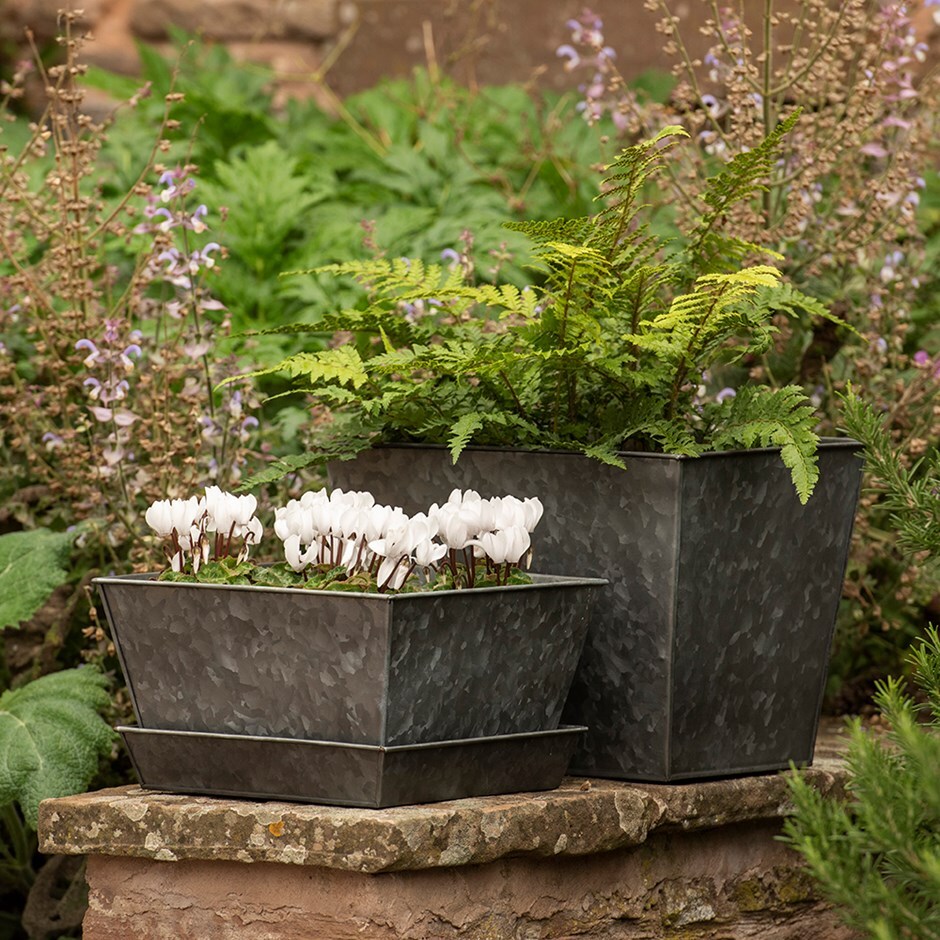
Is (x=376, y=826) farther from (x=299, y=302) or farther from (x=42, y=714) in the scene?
(x=299, y=302)

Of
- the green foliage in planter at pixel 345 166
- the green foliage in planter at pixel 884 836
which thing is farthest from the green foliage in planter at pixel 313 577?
the green foliage in planter at pixel 345 166

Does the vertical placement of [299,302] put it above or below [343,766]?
above

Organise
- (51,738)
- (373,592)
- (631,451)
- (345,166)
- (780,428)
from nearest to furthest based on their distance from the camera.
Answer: (373,592), (780,428), (631,451), (51,738), (345,166)

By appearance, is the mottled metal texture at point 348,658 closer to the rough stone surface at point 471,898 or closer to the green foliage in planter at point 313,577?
the green foliage in planter at point 313,577

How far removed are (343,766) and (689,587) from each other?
1.88 feet

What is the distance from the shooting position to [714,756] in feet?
7.07

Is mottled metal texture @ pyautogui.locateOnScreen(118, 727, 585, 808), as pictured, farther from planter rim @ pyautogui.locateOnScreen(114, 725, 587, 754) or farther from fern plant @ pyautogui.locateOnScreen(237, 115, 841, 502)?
fern plant @ pyautogui.locateOnScreen(237, 115, 841, 502)

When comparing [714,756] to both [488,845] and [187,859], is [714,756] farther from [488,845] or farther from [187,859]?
[187,859]

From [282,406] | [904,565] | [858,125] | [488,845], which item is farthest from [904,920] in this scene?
[282,406]

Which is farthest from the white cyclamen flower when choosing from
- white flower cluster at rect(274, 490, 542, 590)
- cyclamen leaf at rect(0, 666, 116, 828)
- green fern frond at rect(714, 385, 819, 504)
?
cyclamen leaf at rect(0, 666, 116, 828)

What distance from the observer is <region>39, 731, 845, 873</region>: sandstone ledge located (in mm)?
1773

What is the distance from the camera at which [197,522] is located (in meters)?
2.00

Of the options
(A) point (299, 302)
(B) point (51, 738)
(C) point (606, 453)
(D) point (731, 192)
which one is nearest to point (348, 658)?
(C) point (606, 453)

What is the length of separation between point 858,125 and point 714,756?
1.38 meters
